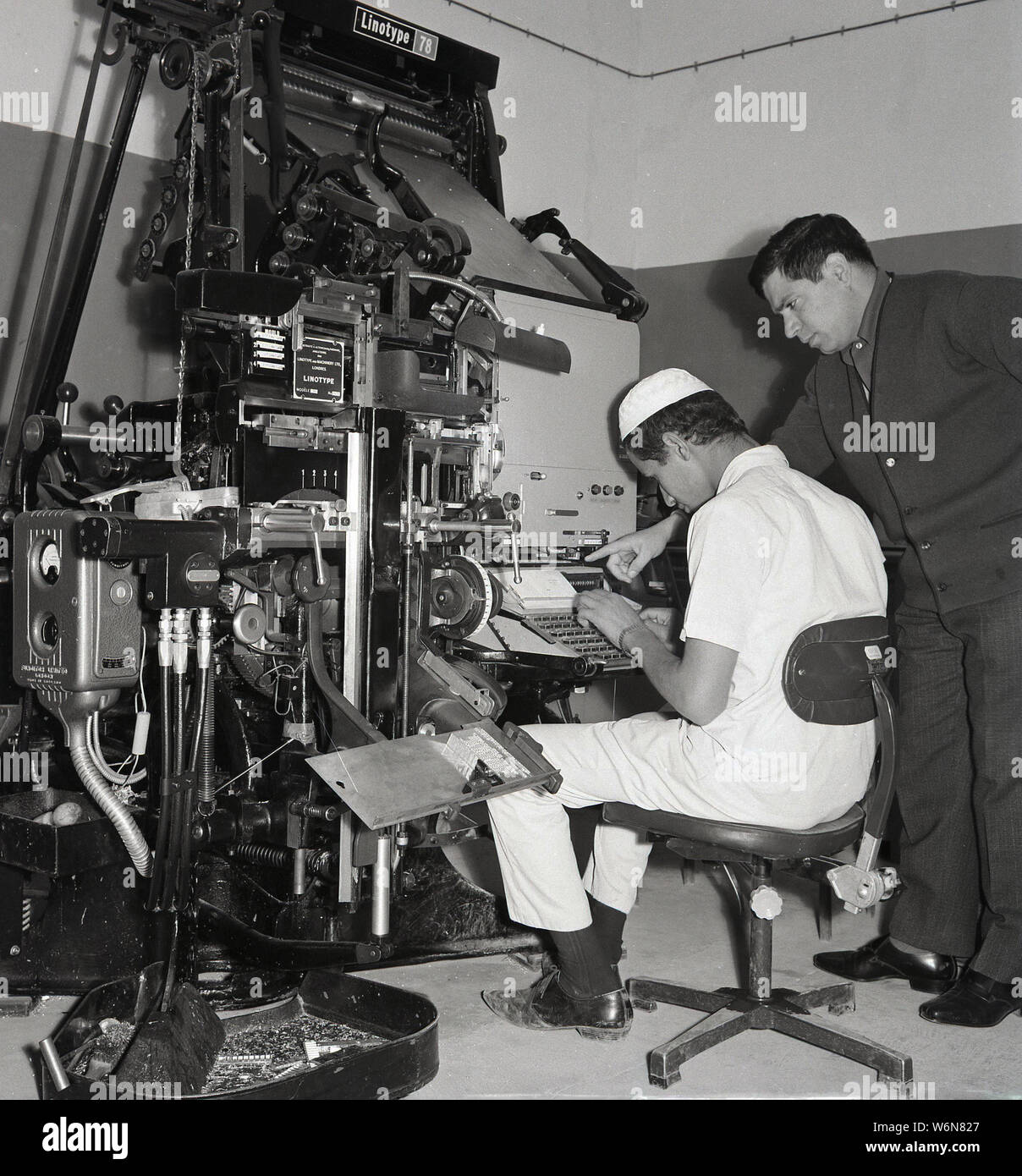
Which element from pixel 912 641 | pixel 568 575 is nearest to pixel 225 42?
pixel 568 575

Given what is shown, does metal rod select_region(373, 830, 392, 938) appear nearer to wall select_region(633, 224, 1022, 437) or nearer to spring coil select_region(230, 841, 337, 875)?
spring coil select_region(230, 841, 337, 875)

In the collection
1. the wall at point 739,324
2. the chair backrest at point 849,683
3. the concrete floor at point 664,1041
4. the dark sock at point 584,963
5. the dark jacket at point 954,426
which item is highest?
the wall at point 739,324

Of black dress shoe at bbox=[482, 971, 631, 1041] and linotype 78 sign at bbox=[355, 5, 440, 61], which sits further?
linotype 78 sign at bbox=[355, 5, 440, 61]

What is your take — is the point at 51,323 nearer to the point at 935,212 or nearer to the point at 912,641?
the point at 912,641

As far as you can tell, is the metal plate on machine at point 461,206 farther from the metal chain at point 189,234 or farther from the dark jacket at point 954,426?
the dark jacket at point 954,426

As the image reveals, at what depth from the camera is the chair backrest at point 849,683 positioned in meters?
2.19

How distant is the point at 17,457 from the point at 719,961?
Result: 2060 mm

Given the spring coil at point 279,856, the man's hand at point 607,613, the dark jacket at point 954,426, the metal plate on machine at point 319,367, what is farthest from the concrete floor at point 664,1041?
the metal plate on machine at point 319,367

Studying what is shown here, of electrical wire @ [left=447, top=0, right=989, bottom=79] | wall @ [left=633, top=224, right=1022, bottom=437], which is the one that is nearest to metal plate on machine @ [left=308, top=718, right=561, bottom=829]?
wall @ [left=633, top=224, right=1022, bottom=437]

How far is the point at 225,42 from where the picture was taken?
2469 millimetres

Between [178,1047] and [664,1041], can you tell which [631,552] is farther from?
[178,1047]

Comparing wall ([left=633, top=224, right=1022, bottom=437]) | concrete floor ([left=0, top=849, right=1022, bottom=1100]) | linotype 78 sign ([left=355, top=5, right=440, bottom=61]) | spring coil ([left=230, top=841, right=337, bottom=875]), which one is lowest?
concrete floor ([left=0, top=849, right=1022, bottom=1100])

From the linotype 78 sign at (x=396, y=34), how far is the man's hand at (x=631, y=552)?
150 centimetres

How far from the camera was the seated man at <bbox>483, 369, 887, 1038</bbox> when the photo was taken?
2.22 meters
